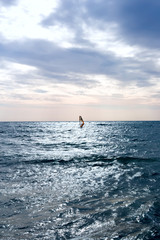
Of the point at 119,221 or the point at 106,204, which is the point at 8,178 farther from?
the point at 119,221

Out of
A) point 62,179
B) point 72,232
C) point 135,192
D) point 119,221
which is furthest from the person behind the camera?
point 62,179

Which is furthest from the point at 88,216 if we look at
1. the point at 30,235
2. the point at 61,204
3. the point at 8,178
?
the point at 8,178

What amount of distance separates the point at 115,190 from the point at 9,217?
16.1 feet

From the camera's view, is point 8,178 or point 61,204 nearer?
point 61,204

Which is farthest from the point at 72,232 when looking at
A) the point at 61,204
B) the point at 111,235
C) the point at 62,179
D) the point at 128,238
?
the point at 62,179

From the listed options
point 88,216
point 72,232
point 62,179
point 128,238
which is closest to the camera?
point 128,238

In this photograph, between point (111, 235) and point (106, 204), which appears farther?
point (106, 204)

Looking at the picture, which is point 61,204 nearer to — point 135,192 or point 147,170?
point 135,192

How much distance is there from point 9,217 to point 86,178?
235 inches

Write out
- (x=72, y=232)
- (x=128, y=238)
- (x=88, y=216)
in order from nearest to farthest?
(x=128, y=238) → (x=72, y=232) → (x=88, y=216)

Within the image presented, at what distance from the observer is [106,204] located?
757cm

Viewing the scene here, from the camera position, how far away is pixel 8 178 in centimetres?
1165

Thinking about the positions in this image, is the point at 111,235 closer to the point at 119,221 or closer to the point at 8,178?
the point at 119,221

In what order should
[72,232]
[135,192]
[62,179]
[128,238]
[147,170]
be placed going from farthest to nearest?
[147,170] < [62,179] < [135,192] < [72,232] < [128,238]
